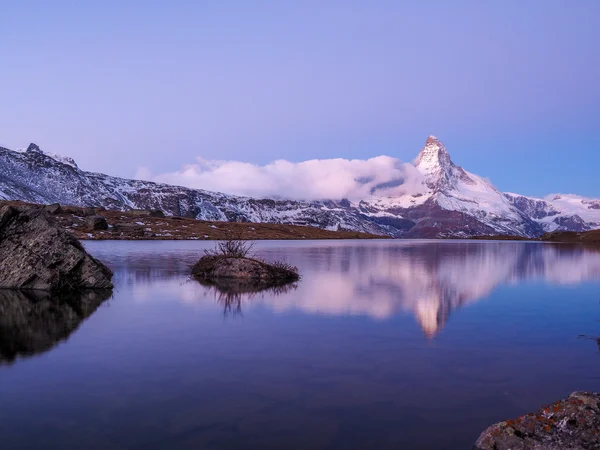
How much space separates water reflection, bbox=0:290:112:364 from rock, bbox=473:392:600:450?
11.7 meters

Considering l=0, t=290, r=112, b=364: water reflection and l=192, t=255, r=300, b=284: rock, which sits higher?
l=192, t=255, r=300, b=284: rock

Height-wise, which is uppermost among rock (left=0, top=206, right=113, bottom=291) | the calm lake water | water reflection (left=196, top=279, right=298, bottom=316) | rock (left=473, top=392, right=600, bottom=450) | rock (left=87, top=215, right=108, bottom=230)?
rock (left=87, top=215, right=108, bottom=230)

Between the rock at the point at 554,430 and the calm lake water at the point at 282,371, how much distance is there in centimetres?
81

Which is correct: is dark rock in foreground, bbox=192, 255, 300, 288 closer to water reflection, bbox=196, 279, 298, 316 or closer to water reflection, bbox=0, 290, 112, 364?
water reflection, bbox=196, 279, 298, 316

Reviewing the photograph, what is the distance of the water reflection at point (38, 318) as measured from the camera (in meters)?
14.5

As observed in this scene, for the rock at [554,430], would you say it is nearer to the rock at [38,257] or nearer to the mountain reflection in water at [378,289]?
the mountain reflection in water at [378,289]

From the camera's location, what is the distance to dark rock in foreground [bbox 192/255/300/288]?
3256 cm

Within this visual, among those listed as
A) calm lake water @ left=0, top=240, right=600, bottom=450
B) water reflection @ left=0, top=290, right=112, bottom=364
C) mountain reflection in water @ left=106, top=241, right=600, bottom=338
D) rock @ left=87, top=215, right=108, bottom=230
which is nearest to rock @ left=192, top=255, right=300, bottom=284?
mountain reflection in water @ left=106, top=241, right=600, bottom=338

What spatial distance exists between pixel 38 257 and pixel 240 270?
12133mm

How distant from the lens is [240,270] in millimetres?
33125

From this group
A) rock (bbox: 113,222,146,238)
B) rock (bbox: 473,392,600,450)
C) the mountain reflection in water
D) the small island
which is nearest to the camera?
rock (bbox: 473,392,600,450)

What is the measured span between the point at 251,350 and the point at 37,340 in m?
6.64

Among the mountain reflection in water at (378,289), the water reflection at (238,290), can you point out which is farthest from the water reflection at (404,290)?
the water reflection at (238,290)

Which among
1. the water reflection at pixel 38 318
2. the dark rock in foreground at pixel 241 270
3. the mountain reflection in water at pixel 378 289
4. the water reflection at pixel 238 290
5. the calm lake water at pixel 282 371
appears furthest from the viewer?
the dark rock in foreground at pixel 241 270
